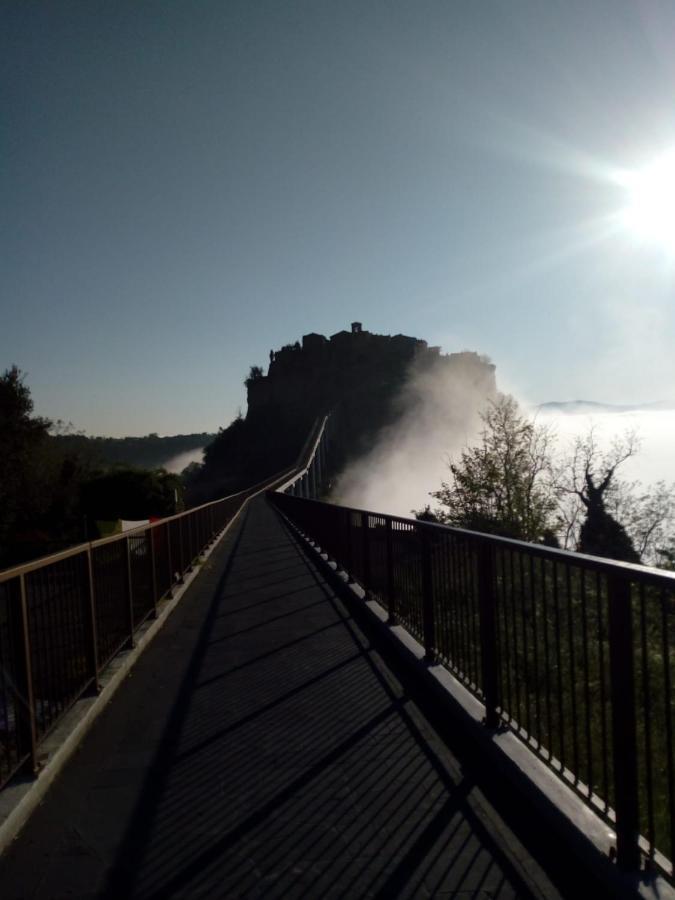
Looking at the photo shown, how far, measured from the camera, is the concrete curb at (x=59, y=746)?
142 inches

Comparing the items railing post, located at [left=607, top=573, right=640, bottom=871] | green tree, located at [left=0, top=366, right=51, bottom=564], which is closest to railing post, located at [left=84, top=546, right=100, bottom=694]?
railing post, located at [left=607, top=573, right=640, bottom=871]

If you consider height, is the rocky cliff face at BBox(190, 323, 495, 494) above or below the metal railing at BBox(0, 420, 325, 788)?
above

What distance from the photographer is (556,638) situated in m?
3.61

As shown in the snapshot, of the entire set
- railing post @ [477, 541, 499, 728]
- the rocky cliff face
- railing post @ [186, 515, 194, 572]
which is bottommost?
railing post @ [186, 515, 194, 572]

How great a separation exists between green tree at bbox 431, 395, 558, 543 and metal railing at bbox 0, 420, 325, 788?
110 feet

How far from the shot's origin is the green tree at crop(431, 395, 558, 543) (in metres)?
41.0

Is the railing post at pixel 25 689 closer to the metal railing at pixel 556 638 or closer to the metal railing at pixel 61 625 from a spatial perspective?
the metal railing at pixel 61 625

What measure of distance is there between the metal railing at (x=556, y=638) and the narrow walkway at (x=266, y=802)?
0.46 metres

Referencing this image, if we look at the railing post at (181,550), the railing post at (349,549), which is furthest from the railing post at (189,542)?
the railing post at (349,549)

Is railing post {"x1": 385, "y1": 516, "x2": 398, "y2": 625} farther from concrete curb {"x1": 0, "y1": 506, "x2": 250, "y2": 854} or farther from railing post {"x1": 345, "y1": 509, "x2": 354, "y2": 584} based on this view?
railing post {"x1": 345, "y1": 509, "x2": 354, "y2": 584}

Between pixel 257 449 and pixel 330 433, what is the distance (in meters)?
17.6

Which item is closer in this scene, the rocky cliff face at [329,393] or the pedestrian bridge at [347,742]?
the pedestrian bridge at [347,742]

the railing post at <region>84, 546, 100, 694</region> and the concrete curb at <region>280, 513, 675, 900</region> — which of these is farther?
the railing post at <region>84, 546, 100, 694</region>

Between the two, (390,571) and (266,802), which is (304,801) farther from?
(390,571)
